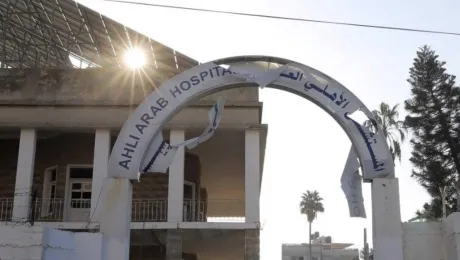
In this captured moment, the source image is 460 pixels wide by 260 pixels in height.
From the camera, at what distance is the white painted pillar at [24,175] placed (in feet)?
61.8

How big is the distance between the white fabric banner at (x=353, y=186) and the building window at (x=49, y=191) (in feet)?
43.1

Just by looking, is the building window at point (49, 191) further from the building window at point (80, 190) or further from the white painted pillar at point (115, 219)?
the white painted pillar at point (115, 219)

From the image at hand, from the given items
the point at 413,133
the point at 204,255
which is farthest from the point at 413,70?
the point at 204,255

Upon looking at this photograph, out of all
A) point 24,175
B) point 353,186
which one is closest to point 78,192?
point 24,175

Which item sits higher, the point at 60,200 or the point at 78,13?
the point at 78,13

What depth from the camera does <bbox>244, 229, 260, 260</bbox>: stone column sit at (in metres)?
17.8

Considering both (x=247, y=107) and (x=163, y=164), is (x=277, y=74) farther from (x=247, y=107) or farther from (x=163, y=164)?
(x=247, y=107)

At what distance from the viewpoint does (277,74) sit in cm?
1060

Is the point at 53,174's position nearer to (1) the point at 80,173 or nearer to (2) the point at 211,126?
(1) the point at 80,173

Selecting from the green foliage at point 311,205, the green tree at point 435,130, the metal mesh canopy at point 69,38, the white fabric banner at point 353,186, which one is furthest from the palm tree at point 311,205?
the white fabric banner at point 353,186

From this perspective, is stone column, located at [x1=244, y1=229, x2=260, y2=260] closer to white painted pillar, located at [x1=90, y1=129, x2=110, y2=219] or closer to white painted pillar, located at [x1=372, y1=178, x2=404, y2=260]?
white painted pillar, located at [x1=90, y1=129, x2=110, y2=219]

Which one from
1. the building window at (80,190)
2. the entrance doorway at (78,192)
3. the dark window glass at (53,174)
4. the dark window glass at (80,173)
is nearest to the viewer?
the entrance doorway at (78,192)

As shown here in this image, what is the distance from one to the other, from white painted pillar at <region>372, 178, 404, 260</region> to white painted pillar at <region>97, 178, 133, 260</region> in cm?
413

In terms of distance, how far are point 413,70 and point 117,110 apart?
19905 millimetres
